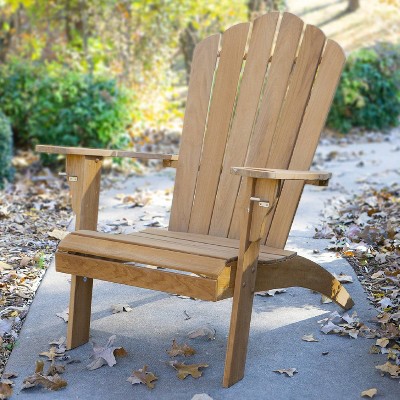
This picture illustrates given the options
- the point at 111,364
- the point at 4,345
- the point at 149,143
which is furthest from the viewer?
the point at 149,143

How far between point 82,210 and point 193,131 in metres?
0.84

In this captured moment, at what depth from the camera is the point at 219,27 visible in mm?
11094

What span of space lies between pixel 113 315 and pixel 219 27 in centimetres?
845

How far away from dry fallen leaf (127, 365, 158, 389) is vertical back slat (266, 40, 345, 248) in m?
0.85

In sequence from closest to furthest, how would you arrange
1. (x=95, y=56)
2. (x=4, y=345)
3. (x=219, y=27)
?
(x=4, y=345)
(x=95, y=56)
(x=219, y=27)

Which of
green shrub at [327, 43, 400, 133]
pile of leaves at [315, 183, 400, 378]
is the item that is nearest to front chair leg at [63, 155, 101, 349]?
pile of leaves at [315, 183, 400, 378]

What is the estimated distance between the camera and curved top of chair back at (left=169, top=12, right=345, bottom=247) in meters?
3.25

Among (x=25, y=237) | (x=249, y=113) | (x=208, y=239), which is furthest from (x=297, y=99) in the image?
(x=25, y=237)

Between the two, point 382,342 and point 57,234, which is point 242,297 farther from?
point 57,234

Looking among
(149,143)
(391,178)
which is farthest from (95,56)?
(391,178)

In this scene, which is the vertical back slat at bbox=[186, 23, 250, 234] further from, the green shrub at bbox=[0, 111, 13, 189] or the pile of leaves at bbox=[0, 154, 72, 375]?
the green shrub at bbox=[0, 111, 13, 189]

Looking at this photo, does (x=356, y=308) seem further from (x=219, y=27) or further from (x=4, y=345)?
(x=219, y=27)

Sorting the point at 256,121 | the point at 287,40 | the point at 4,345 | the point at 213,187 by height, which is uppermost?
the point at 287,40

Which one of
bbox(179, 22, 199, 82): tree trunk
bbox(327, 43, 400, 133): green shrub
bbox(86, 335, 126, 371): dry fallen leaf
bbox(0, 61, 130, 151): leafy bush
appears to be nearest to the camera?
bbox(86, 335, 126, 371): dry fallen leaf
